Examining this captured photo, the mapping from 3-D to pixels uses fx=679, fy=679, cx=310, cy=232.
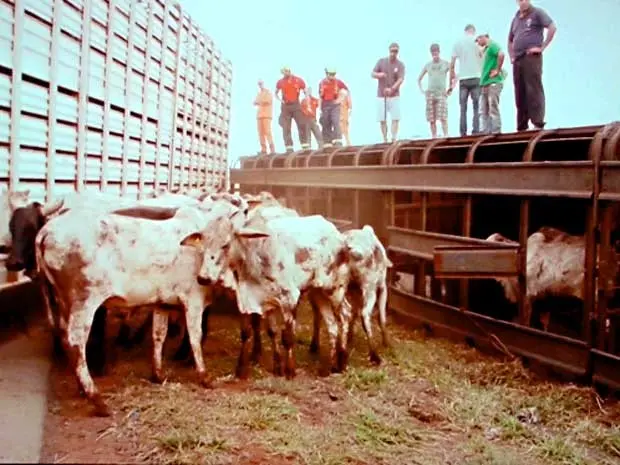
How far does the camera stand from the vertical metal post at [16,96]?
4.79 metres

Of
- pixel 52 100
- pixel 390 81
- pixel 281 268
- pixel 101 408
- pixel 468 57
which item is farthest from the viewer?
pixel 390 81

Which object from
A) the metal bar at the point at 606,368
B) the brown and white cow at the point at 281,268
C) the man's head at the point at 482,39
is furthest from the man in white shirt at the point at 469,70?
the metal bar at the point at 606,368

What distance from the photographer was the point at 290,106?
40.7ft

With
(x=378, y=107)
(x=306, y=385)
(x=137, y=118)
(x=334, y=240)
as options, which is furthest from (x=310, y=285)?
(x=378, y=107)

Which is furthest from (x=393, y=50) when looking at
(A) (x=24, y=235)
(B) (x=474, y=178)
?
(A) (x=24, y=235)

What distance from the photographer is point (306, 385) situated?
4.99 m

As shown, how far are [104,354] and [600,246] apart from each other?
3.83 meters

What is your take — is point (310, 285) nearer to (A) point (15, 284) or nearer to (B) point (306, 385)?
(B) point (306, 385)

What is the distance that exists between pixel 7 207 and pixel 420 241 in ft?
13.3

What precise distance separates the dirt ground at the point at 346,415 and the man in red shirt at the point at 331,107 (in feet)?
22.6

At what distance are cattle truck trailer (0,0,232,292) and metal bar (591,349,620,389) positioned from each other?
14.5 feet

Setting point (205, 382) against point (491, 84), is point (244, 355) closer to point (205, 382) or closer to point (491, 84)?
point (205, 382)

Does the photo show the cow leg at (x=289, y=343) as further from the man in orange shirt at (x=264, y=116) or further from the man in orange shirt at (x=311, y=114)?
the man in orange shirt at (x=264, y=116)

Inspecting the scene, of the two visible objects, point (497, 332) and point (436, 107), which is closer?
point (497, 332)
